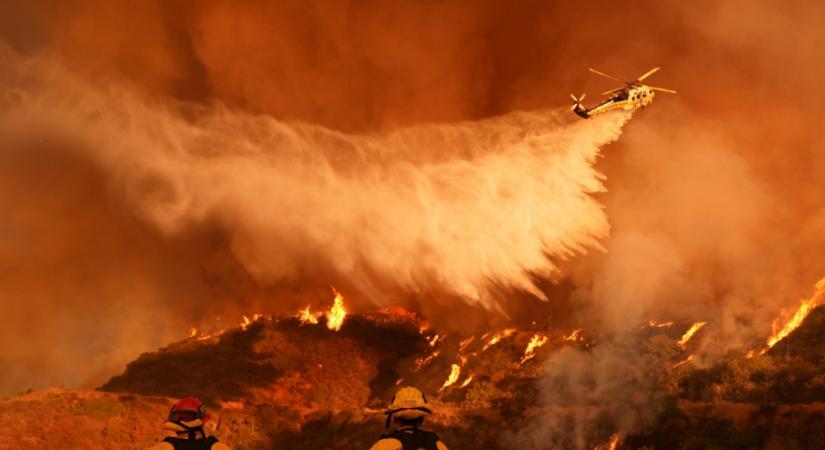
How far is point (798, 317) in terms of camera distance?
93.4 feet

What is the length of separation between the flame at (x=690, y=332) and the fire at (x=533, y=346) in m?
7.59

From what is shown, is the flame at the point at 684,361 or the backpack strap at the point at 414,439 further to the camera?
the flame at the point at 684,361

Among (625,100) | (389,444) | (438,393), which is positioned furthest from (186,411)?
(438,393)

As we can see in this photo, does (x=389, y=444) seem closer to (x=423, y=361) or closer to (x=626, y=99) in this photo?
(x=626, y=99)

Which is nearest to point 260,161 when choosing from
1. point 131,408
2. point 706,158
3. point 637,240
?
point 131,408

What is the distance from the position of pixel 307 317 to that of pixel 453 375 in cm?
1267

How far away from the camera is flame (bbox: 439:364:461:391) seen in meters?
36.3

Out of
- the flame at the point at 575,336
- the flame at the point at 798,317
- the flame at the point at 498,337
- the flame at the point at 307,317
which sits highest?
the flame at the point at 307,317

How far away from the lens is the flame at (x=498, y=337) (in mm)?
38263

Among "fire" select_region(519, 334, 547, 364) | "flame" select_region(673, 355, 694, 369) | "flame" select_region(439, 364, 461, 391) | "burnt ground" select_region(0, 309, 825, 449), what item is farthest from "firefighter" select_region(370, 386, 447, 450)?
"flame" select_region(439, 364, 461, 391)

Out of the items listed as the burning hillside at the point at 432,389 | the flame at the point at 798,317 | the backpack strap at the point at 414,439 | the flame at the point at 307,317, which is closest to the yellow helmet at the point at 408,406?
the backpack strap at the point at 414,439

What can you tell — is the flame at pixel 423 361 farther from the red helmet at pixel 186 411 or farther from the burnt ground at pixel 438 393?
the red helmet at pixel 186 411


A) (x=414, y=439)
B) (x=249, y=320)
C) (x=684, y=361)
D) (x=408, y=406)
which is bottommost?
(x=684, y=361)

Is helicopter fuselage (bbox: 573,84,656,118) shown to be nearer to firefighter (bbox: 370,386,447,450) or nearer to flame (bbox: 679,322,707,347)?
flame (bbox: 679,322,707,347)
